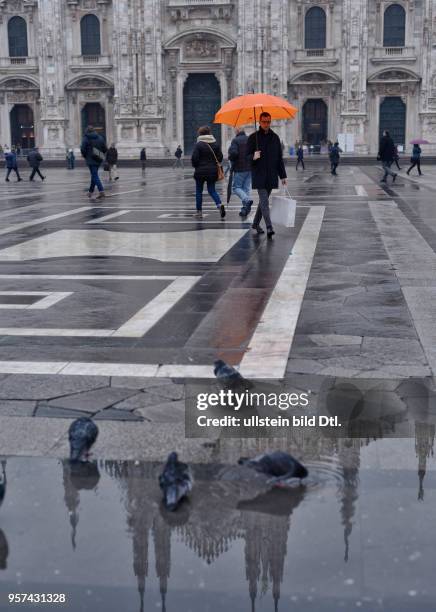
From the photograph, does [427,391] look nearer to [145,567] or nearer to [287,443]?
[287,443]

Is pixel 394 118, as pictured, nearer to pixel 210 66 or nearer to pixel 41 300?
pixel 210 66

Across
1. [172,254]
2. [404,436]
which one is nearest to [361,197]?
[172,254]

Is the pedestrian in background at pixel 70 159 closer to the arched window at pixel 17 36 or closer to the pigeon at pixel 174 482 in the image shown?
the arched window at pixel 17 36

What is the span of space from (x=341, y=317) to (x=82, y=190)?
17179 mm

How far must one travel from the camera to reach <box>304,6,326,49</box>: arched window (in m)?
45.4

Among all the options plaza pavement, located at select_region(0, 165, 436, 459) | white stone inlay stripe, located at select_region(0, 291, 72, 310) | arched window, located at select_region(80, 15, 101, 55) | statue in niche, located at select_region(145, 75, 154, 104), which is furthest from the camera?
arched window, located at select_region(80, 15, 101, 55)

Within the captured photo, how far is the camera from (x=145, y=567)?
9.32 ft

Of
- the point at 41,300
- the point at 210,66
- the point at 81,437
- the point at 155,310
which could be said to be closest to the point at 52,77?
the point at 210,66

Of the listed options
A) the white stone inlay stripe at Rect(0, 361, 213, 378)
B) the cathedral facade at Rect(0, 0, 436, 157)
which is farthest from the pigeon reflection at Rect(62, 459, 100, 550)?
the cathedral facade at Rect(0, 0, 436, 157)

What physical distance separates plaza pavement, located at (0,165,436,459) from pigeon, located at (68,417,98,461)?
11cm

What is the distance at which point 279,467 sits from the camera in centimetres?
349

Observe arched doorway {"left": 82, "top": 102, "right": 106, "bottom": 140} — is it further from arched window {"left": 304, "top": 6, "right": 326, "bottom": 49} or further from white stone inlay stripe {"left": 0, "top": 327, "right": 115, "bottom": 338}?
white stone inlay stripe {"left": 0, "top": 327, "right": 115, "bottom": 338}

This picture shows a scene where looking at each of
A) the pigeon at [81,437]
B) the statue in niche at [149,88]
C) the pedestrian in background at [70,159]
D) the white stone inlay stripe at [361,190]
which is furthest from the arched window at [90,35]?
the pigeon at [81,437]

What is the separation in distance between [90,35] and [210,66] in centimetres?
696
